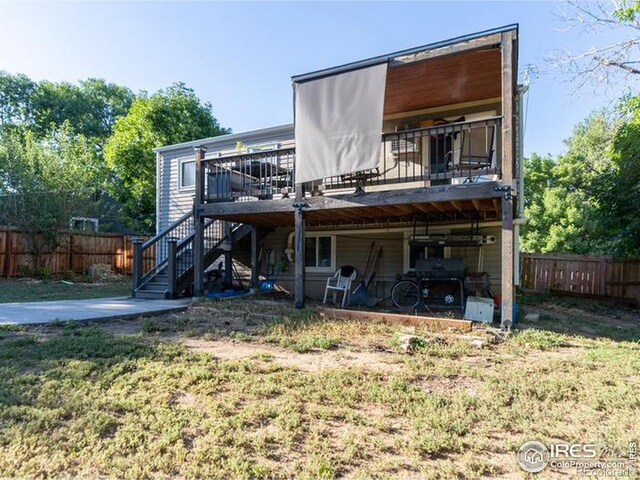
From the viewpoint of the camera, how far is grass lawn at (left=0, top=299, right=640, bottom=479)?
2318 mm

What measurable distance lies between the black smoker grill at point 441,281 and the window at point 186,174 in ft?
28.2

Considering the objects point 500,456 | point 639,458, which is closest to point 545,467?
point 500,456

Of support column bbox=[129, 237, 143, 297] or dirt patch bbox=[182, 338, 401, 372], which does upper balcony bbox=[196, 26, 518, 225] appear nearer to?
support column bbox=[129, 237, 143, 297]

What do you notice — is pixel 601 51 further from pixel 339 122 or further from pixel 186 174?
pixel 186 174

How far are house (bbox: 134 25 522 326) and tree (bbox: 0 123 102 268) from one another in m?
7.00

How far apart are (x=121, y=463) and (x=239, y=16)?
10562mm

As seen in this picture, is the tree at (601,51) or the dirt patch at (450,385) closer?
the dirt patch at (450,385)

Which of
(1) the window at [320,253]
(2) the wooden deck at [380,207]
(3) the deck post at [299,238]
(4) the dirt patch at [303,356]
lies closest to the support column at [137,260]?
(2) the wooden deck at [380,207]

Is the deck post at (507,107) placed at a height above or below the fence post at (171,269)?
above

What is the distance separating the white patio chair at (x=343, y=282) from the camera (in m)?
8.73

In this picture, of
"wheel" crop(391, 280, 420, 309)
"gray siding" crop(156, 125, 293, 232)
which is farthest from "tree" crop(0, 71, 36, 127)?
"wheel" crop(391, 280, 420, 309)

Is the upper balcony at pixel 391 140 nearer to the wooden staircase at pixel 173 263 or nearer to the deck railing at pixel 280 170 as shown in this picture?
the deck railing at pixel 280 170

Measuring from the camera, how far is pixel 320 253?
35.3ft

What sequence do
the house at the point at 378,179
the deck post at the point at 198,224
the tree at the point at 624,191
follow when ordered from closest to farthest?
the house at the point at 378,179 < the deck post at the point at 198,224 < the tree at the point at 624,191
